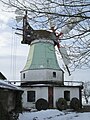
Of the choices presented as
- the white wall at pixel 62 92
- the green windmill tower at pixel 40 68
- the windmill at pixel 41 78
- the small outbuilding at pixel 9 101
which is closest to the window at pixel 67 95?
the white wall at pixel 62 92

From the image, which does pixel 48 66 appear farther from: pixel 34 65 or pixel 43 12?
pixel 43 12

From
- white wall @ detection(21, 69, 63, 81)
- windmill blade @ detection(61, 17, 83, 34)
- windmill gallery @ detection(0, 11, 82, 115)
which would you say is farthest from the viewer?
white wall @ detection(21, 69, 63, 81)

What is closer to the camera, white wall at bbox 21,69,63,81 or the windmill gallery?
the windmill gallery

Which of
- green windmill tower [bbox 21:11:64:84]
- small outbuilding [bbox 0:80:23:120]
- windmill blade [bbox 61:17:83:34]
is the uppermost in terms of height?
green windmill tower [bbox 21:11:64:84]

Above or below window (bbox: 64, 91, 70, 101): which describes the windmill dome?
above

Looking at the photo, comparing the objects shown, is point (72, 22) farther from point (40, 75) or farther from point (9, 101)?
point (40, 75)

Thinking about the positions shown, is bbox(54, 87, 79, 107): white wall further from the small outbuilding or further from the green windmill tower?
the small outbuilding

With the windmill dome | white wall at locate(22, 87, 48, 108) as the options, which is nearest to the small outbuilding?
white wall at locate(22, 87, 48, 108)

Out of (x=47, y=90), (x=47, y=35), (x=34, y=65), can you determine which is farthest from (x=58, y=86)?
(x=47, y=35)

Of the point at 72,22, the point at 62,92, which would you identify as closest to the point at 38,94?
the point at 62,92

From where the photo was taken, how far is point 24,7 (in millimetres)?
9383

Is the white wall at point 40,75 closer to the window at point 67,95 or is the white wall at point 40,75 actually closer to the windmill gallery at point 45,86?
the windmill gallery at point 45,86

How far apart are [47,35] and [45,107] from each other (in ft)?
79.5

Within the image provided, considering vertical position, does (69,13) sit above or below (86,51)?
above
